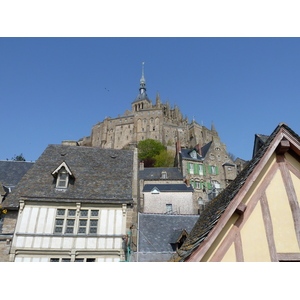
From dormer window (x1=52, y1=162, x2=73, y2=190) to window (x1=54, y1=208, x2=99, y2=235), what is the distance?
1351 millimetres

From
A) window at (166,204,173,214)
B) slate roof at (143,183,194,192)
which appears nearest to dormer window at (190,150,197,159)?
slate roof at (143,183,194,192)

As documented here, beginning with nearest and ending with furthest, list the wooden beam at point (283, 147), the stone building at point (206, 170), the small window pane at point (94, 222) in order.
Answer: the wooden beam at point (283, 147), the small window pane at point (94, 222), the stone building at point (206, 170)

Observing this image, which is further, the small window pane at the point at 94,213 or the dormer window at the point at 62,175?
the dormer window at the point at 62,175

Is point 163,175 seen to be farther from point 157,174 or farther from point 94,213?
point 94,213

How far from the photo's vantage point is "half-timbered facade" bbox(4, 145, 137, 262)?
31.9 feet

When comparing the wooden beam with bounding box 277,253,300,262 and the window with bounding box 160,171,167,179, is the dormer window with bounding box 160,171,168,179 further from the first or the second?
the wooden beam with bounding box 277,253,300,262

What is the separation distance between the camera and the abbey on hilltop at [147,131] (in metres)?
82.9

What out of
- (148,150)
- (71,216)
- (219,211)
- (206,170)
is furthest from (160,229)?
(148,150)

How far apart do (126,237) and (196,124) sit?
82.1 m

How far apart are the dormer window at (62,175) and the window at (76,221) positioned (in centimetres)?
135

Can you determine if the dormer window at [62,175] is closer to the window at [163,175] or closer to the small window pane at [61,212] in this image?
the small window pane at [61,212]

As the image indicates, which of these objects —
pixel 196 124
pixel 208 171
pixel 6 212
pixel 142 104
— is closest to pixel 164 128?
pixel 196 124

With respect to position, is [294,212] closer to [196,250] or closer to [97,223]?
[196,250]

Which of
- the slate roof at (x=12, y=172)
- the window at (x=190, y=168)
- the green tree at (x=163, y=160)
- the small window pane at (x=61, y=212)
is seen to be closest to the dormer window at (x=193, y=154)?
the window at (x=190, y=168)
